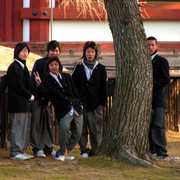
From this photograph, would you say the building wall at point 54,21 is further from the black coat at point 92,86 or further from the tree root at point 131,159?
the tree root at point 131,159

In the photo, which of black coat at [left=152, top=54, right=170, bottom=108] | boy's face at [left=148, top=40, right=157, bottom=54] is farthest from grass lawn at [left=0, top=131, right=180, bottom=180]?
boy's face at [left=148, top=40, right=157, bottom=54]

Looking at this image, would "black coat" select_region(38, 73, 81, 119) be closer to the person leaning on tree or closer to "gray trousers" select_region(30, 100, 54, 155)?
"gray trousers" select_region(30, 100, 54, 155)

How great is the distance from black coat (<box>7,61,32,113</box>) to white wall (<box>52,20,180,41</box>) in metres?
13.3

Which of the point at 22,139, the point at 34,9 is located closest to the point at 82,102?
the point at 22,139

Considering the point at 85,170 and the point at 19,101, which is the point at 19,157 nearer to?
the point at 19,101

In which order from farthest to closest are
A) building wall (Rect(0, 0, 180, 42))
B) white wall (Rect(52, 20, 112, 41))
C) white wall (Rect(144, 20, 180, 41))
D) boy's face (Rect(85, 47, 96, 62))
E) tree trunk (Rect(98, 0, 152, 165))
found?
white wall (Rect(144, 20, 180, 41)) → white wall (Rect(52, 20, 112, 41)) → building wall (Rect(0, 0, 180, 42)) → boy's face (Rect(85, 47, 96, 62)) → tree trunk (Rect(98, 0, 152, 165))

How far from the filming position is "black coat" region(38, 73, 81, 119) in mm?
6441

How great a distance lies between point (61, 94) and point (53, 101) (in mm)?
194

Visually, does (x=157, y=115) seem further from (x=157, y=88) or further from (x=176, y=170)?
(x=176, y=170)

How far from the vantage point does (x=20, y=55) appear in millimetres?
6590

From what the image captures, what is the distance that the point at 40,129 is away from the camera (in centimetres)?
692

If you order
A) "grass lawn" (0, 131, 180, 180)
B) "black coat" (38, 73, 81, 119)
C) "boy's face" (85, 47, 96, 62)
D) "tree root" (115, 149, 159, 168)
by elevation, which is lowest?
"grass lawn" (0, 131, 180, 180)

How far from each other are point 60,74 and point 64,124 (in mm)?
687

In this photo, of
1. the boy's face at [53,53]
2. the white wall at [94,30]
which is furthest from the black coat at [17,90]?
the white wall at [94,30]
